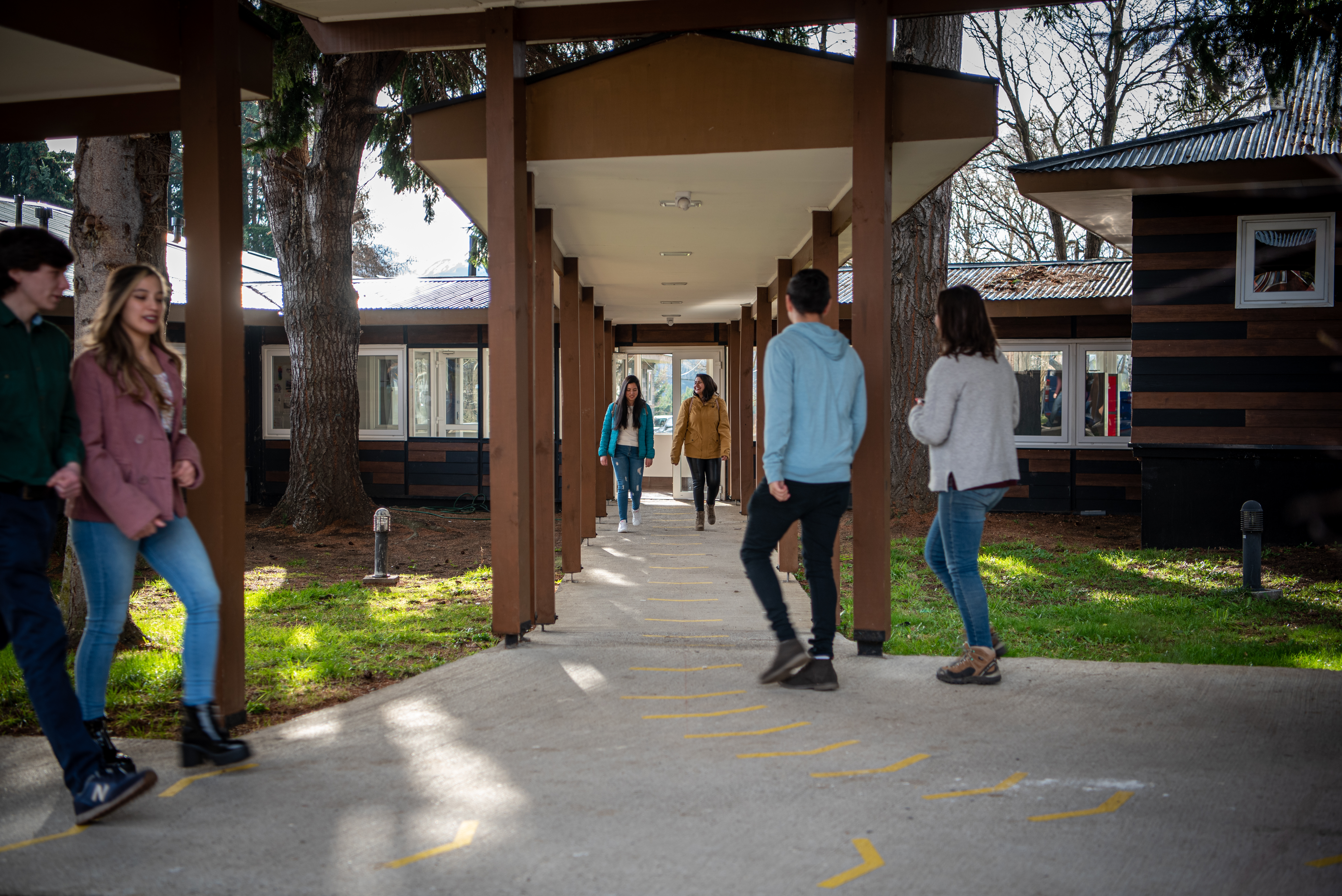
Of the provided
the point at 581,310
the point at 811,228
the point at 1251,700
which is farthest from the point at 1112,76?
the point at 1251,700

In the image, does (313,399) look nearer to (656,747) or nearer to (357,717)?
(357,717)

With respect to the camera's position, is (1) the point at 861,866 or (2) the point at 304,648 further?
(2) the point at 304,648

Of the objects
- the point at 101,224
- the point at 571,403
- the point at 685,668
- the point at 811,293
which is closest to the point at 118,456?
the point at 685,668

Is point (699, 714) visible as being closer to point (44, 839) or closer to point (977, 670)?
point (977, 670)

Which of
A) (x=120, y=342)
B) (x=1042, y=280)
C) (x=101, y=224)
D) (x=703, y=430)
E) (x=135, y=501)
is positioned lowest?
(x=135, y=501)

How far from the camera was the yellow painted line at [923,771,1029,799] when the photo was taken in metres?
3.09

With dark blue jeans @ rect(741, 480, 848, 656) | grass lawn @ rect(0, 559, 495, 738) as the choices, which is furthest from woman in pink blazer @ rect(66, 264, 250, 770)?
dark blue jeans @ rect(741, 480, 848, 656)

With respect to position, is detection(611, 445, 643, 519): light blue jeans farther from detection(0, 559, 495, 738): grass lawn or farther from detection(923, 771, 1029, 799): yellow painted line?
detection(923, 771, 1029, 799): yellow painted line

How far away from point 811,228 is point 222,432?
4786mm

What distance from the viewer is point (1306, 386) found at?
9500 mm

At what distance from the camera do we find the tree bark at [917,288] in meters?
12.5

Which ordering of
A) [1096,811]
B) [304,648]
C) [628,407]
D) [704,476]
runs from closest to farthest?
1. [1096,811]
2. [304,648]
3. [628,407]
4. [704,476]

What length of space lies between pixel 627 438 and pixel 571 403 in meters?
2.12

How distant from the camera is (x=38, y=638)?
2.86 m
